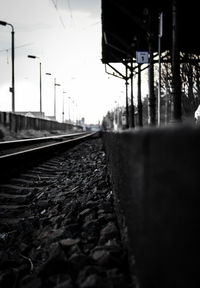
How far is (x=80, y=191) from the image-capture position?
17.9 ft

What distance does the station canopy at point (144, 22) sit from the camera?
11.2 meters

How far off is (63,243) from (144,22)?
1119 cm

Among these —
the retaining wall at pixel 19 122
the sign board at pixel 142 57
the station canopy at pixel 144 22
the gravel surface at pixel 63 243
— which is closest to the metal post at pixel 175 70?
the station canopy at pixel 144 22

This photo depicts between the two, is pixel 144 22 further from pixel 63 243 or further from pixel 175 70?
pixel 63 243

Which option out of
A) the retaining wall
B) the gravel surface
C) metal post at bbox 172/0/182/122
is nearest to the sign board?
metal post at bbox 172/0/182/122

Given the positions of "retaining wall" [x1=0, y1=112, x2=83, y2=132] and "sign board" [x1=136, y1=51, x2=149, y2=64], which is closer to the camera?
"sign board" [x1=136, y1=51, x2=149, y2=64]

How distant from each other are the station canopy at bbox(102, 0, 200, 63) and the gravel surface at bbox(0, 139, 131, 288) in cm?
763

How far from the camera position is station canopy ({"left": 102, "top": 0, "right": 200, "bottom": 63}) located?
1118 centimetres

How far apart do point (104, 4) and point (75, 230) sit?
10960mm

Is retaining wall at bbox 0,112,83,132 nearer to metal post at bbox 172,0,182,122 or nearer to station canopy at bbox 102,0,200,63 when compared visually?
station canopy at bbox 102,0,200,63

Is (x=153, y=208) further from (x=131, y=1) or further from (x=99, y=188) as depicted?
(x=131, y=1)

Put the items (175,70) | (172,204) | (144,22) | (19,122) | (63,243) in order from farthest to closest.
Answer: (19,122)
(144,22)
(175,70)
(63,243)
(172,204)

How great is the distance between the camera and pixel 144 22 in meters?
12.4

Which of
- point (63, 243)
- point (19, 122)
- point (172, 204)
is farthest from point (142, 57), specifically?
point (19, 122)
